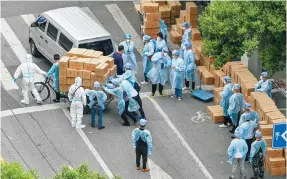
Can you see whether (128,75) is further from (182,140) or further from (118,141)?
(182,140)

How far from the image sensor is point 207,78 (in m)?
26.7

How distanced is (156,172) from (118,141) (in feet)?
6.03

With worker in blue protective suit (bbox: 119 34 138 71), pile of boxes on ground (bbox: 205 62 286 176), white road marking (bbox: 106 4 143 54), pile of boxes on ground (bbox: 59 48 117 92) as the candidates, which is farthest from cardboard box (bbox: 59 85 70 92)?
white road marking (bbox: 106 4 143 54)

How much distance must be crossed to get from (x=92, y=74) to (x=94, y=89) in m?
0.44

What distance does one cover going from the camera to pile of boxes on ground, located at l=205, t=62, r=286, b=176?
22.2m

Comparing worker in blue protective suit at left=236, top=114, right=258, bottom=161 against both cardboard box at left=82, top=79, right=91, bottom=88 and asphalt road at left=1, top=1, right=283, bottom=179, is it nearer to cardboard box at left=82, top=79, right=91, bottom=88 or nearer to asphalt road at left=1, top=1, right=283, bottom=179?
asphalt road at left=1, top=1, right=283, bottom=179

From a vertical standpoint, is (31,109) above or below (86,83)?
below

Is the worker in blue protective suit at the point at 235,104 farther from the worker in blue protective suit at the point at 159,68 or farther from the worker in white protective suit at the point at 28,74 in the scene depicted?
the worker in white protective suit at the point at 28,74

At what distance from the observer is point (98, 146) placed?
77.3 ft

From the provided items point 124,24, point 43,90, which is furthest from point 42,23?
point 124,24

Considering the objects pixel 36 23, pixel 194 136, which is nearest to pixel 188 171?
pixel 194 136

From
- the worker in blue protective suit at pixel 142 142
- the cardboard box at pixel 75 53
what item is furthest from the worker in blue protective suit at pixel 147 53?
the worker in blue protective suit at pixel 142 142

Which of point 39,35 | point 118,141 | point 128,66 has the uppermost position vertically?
point 39,35

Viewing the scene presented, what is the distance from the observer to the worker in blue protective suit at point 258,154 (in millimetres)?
21344
